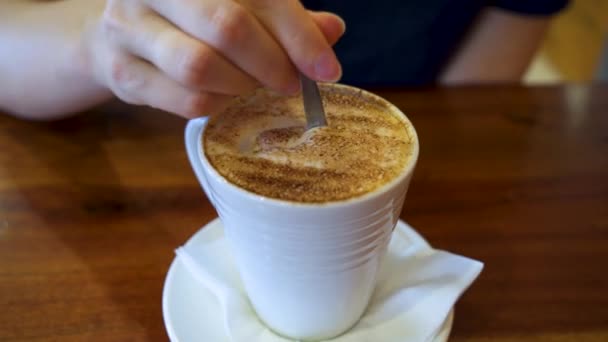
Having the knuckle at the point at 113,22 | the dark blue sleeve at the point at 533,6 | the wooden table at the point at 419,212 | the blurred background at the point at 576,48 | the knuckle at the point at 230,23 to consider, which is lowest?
the blurred background at the point at 576,48

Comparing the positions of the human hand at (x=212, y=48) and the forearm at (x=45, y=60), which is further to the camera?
the forearm at (x=45, y=60)

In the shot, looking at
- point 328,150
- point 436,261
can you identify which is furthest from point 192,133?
point 436,261

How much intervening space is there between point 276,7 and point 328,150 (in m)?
0.13

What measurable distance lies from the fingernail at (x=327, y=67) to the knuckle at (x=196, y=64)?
0.09 metres

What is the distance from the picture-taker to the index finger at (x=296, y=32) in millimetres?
477

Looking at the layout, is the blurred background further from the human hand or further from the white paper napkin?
the human hand

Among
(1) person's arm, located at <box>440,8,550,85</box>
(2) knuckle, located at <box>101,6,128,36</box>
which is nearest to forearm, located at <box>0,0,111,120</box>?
(2) knuckle, located at <box>101,6,128,36</box>

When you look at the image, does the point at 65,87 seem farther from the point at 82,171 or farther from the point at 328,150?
the point at 328,150

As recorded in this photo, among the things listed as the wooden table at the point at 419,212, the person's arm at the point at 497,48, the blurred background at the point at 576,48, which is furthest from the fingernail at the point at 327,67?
the blurred background at the point at 576,48

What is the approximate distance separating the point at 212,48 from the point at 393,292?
31 cm

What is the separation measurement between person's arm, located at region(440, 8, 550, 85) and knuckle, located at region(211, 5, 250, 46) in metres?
0.80

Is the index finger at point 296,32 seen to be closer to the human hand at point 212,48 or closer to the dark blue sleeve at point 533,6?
the human hand at point 212,48

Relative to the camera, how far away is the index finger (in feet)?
1.57

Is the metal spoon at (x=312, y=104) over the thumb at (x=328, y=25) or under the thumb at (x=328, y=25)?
under
